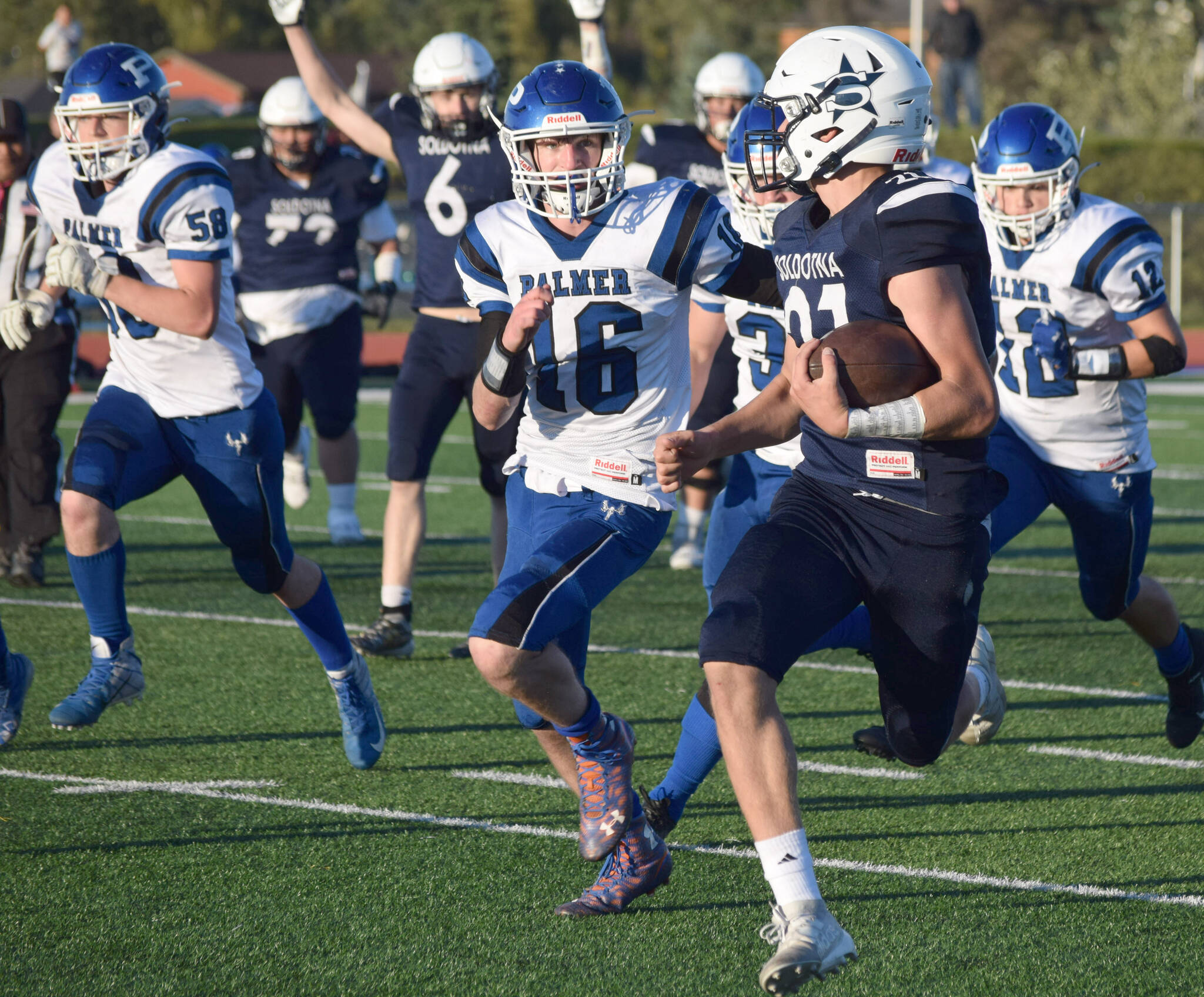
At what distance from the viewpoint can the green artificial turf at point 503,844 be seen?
10.7 ft

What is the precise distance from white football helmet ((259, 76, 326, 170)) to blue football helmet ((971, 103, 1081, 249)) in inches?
161

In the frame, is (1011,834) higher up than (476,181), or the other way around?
(476,181)

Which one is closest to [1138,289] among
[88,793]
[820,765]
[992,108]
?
[820,765]

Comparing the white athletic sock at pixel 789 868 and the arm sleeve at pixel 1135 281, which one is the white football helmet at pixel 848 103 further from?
the arm sleeve at pixel 1135 281

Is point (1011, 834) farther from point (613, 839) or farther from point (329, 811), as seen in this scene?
point (329, 811)

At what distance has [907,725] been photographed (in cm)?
338

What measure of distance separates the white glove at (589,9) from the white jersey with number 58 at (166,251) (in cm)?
144

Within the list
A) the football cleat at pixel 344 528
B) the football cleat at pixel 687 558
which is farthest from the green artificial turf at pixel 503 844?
the football cleat at pixel 344 528

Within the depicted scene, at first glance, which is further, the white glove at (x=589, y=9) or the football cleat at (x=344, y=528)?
the football cleat at (x=344, y=528)

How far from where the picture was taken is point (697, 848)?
3.98 metres

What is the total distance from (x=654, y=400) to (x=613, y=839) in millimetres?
1038

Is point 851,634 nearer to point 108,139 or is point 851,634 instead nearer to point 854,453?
point 854,453

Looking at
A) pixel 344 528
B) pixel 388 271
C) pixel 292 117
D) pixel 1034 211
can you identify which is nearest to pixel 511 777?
pixel 1034 211

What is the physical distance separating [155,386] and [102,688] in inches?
34.0
